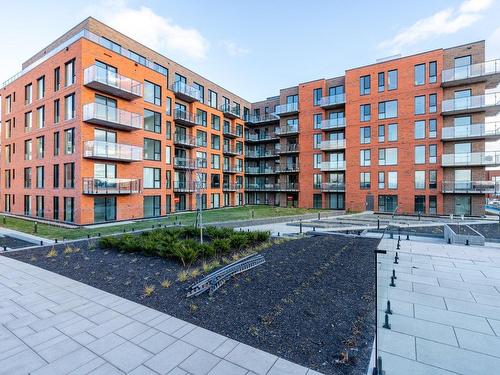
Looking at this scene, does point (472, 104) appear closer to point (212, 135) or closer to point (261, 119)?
point (261, 119)

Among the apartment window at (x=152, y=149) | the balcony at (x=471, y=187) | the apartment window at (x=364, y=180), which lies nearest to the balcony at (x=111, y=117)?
the apartment window at (x=152, y=149)

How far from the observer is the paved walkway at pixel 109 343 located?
3.48 m

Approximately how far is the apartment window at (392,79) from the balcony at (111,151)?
91.4 feet

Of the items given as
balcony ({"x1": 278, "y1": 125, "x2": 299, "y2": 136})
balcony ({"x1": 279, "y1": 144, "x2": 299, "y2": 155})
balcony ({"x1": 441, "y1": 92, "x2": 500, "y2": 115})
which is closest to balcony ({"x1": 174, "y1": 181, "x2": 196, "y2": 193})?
balcony ({"x1": 279, "y1": 144, "x2": 299, "y2": 155})

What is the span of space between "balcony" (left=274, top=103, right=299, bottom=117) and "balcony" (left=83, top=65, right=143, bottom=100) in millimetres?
21019

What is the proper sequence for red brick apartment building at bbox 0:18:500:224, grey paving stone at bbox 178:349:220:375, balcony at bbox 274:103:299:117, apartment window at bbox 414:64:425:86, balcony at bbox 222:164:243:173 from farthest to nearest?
balcony at bbox 222:164:243:173 → balcony at bbox 274:103:299:117 → apartment window at bbox 414:64:425:86 → red brick apartment building at bbox 0:18:500:224 → grey paving stone at bbox 178:349:220:375

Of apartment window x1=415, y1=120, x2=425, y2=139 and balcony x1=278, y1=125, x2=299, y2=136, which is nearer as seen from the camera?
apartment window x1=415, y1=120, x2=425, y2=139

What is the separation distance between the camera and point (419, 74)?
27375 millimetres

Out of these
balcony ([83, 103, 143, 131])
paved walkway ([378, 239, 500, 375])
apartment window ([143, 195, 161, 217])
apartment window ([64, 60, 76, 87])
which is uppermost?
apartment window ([64, 60, 76, 87])

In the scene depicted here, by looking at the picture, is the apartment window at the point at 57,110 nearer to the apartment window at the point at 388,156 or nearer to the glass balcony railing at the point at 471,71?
the apartment window at the point at 388,156

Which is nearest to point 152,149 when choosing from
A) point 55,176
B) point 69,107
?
point 69,107

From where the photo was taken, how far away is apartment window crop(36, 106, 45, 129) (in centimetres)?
2142

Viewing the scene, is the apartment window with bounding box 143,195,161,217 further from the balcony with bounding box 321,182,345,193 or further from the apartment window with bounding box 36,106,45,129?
the balcony with bounding box 321,182,345,193

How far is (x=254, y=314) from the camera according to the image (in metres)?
4.97
